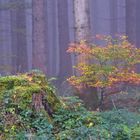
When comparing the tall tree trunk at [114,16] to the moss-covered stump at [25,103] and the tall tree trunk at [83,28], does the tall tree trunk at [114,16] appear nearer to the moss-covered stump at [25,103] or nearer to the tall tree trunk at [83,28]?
the tall tree trunk at [83,28]

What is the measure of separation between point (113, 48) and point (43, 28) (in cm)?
744

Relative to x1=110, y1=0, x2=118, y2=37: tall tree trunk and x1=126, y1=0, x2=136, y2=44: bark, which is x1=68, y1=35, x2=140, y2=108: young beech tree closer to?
x1=126, y1=0, x2=136, y2=44: bark

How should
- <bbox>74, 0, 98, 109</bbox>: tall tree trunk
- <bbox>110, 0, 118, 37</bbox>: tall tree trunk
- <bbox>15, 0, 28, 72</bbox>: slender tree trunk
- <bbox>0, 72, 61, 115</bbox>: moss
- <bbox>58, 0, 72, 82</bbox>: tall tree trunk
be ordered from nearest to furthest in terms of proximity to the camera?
<bbox>0, 72, 61, 115</bbox>: moss → <bbox>74, 0, 98, 109</bbox>: tall tree trunk → <bbox>15, 0, 28, 72</bbox>: slender tree trunk → <bbox>58, 0, 72, 82</bbox>: tall tree trunk → <bbox>110, 0, 118, 37</bbox>: tall tree trunk

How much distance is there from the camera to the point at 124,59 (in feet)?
35.5

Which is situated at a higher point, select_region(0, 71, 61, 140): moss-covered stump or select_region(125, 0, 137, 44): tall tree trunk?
select_region(125, 0, 137, 44): tall tree trunk

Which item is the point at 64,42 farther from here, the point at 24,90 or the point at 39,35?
the point at 24,90

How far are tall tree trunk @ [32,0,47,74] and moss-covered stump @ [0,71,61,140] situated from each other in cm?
1078

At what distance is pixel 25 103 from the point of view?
6.17 m

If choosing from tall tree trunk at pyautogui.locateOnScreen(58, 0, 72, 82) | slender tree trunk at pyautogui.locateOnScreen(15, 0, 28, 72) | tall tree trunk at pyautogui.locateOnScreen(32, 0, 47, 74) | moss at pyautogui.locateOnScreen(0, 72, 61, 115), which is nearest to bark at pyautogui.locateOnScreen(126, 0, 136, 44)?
tall tree trunk at pyautogui.locateOnScreen(58, 0, 72, 82)

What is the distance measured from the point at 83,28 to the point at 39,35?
5.37 metres

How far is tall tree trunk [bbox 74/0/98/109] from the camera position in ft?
39.6

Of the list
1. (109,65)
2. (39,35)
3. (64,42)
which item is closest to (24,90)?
(109,65)

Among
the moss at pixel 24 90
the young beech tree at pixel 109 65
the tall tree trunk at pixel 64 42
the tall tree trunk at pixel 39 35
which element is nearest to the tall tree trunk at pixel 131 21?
the tall tree trunk at pixel 64 42

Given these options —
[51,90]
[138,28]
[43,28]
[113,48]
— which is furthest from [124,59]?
[138,28]
